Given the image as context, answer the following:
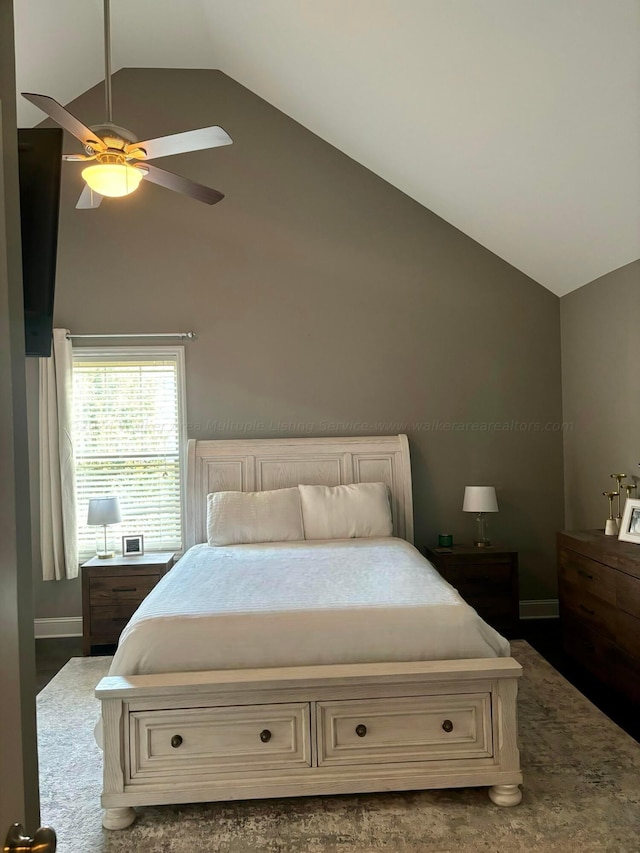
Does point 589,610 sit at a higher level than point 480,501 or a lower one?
lower

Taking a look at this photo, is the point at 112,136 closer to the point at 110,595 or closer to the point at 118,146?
the point at 118,146

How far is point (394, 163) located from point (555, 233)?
1235 millimetres

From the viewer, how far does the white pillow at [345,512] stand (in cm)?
397

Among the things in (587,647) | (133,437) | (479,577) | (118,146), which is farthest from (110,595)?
(587,647)

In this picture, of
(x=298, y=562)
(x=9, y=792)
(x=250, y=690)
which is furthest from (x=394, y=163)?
(x=9, y=792)

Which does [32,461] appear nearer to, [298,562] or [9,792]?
[298,562]

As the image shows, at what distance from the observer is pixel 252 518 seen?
3.95 metres

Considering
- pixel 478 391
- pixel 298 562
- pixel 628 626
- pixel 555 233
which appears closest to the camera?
pixel 628 626

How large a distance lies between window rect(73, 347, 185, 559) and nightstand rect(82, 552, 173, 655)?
49 cm

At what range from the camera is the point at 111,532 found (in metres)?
4.43

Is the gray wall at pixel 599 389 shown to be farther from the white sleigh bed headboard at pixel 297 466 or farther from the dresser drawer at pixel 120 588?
the dresser drawer at pixel 120 588

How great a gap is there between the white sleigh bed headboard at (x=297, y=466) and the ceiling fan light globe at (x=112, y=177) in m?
2.09

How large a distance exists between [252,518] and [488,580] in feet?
5.55

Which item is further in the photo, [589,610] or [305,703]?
[589,610]
